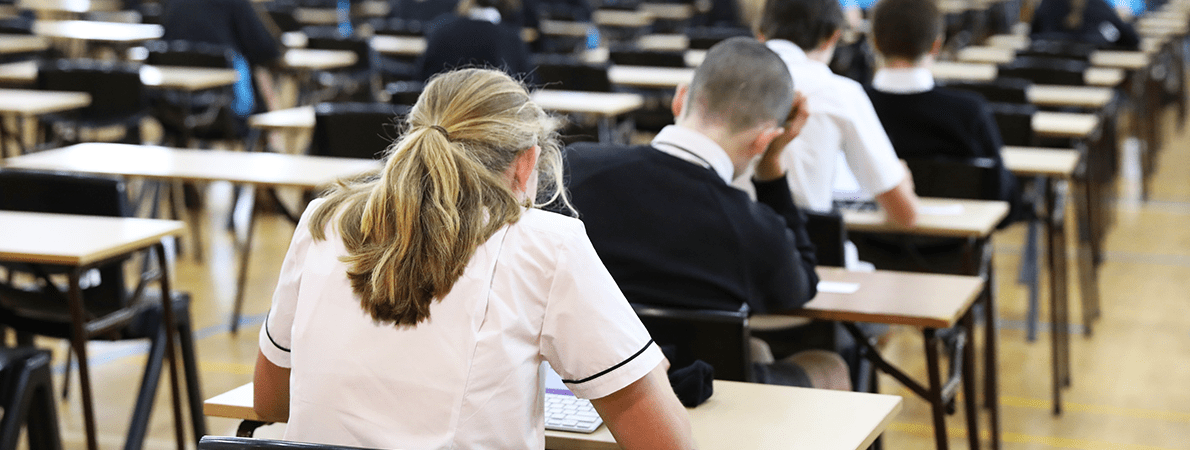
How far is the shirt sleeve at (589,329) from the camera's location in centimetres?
131

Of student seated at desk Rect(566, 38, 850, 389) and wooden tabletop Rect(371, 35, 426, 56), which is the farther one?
wooden tabletop Rect(371, 35, 426, 56)

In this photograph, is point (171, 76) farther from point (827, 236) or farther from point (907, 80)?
point (827, 236)

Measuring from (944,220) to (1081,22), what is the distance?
6113 millimetres

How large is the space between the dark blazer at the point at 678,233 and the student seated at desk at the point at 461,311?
2.13 feet

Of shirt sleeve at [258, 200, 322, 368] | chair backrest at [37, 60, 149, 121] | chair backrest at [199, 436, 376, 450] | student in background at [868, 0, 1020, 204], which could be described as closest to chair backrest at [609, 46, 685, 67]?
chair backrest at [37, 60, 149, 121]

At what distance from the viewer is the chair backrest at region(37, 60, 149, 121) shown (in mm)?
5488

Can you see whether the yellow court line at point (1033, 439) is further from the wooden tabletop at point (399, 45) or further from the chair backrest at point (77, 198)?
the wooden tabletop at point (399, 45)

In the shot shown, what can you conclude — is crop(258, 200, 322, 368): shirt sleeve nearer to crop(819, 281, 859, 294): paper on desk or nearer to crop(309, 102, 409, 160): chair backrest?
crop(819, 281, 859, 294): paper on desk

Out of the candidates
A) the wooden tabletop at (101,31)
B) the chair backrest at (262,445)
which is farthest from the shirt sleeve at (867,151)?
the wooden tabletop at (101,31)

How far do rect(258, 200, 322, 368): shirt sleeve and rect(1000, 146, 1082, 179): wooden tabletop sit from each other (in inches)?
99.3

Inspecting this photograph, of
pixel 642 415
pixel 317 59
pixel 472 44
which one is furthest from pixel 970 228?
pixel 317 59

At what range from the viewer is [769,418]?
1609mm

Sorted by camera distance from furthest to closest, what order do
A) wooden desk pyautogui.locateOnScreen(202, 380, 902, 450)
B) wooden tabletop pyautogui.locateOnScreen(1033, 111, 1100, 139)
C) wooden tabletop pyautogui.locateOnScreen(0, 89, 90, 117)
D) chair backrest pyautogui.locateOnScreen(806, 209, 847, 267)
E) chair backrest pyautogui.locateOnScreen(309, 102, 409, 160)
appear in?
wooden tabletop pyautogui.locateOnScreen(0, 89, 90, 117), wooden tabletop pyautogui.locateOnScreen(1033, 111, 1100, 139), chair backrest pyautogui.locateOnScreen(309, 102, 409, 160), chair backrest pyautogui.locateOnScreen(806, 209, 847, 267), wooden desk pyautogui.locateOnScreen(202, 380, 902, 450)

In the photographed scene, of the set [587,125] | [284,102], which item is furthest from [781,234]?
[284,102]
